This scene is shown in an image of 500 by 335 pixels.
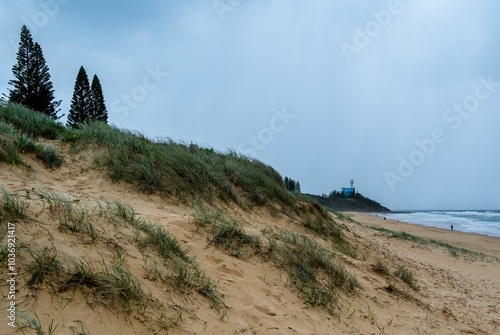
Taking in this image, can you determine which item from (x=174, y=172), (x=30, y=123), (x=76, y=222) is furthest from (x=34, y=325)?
(x=30, y=123)

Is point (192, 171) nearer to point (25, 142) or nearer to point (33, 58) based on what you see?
point (25, 142)

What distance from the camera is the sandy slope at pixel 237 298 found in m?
2.42

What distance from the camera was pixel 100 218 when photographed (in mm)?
3641

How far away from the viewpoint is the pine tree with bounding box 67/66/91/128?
92.9ft

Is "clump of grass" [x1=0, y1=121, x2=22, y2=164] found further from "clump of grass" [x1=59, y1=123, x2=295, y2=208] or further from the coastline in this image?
the coastline

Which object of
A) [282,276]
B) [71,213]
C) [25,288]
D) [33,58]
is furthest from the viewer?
[33,58]

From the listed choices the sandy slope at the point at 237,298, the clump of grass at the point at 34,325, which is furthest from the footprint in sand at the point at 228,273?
the clump of grass at the point at 34,325

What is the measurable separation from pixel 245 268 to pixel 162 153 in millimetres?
4013

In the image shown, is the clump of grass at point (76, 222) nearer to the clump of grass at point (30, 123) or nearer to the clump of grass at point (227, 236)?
the clump of grass at point (227, 236)

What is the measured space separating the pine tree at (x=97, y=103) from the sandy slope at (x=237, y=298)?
25521 mm

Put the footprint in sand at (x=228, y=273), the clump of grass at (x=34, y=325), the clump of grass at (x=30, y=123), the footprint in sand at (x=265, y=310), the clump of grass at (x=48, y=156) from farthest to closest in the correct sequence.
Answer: the clump of grass at (x=30, y=123) < the clump of grass at (x=48, y=156) < the footprint in sand at (x=228, y=273) < the footprint in sand at (x=265, y=310) < the clump of grass at (x=34, y=325)

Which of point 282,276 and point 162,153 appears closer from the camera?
point 282,276

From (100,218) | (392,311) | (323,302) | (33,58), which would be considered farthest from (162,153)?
(33,58)

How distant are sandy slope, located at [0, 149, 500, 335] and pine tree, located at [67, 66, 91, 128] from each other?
25304 mm
